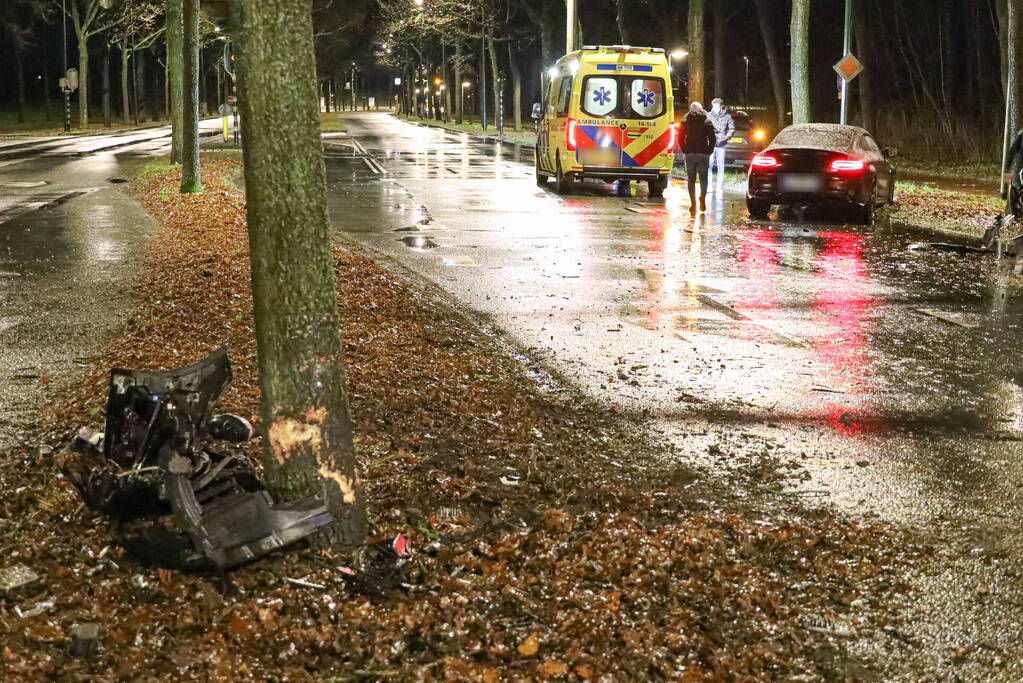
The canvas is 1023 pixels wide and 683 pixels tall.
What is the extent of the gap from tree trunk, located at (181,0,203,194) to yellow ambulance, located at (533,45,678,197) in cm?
680

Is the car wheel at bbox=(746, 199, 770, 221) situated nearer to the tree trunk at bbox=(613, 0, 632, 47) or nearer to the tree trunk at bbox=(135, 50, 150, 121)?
the tree trunk at bbox=(613, 0, 632, 47)

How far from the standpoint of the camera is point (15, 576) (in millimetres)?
4371

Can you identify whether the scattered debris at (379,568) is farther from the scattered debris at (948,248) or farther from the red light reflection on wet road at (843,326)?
the scattered debris at (948,248)

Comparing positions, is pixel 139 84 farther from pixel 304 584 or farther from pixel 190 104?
pixel 304 584

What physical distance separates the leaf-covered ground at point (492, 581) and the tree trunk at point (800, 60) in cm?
2358

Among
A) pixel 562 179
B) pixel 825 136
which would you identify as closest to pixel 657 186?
pixel 562 179

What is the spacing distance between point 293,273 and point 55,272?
29.6ft

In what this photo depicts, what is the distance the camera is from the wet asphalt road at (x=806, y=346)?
548 centimetres

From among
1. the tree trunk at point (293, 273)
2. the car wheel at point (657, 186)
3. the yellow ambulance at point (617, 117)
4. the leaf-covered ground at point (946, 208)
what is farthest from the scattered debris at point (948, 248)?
the tree trunk at point (293, 273)

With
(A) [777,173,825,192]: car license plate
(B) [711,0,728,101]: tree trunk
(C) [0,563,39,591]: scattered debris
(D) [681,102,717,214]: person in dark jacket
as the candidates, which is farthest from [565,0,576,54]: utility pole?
(C) [0,563,39,591]: scattered debris

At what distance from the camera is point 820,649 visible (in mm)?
4020

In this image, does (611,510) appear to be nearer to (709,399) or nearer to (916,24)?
(709,399)

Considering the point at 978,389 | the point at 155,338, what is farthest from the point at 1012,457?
the point at 155,338

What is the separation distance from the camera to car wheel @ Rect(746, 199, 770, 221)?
1961cm
